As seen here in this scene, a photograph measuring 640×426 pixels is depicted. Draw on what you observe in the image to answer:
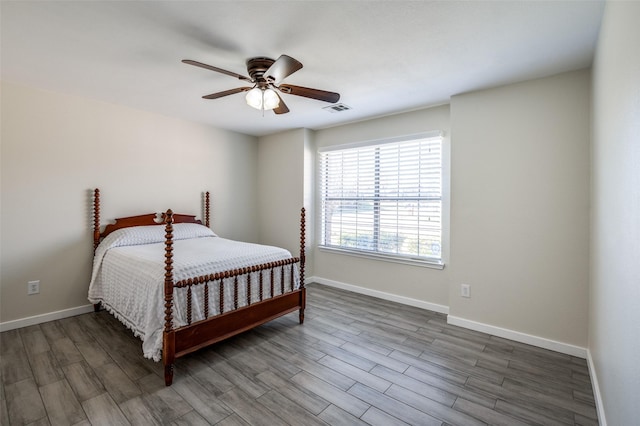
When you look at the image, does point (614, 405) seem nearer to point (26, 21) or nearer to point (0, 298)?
point (26, 21)

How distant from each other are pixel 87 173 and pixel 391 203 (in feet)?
11.5

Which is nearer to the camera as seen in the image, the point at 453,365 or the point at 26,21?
the point at 26,21

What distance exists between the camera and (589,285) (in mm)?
2338

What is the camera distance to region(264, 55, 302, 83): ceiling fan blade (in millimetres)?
1834

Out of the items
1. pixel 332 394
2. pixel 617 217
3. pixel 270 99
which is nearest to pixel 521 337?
pixel 617 217

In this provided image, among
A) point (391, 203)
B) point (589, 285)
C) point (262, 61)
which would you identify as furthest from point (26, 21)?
point (589, 285)

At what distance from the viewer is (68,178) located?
124 inches

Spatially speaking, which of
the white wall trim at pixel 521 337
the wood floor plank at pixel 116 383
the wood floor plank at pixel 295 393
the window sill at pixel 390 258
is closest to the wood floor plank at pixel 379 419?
the wood floor plank at pixel 295 393

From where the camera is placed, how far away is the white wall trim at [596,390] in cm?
166

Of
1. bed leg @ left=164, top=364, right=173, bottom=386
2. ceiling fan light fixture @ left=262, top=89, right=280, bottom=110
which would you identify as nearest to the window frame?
ceiling fan light fixture @ left=262, top=89, right=280, bottom=110

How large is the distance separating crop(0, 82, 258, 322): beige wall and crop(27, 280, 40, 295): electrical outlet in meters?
0.03

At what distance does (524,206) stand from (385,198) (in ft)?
5.04

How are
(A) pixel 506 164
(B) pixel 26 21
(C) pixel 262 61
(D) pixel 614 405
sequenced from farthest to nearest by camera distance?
(A) pixel 506 164 → (C) pixel 262 61 → (B) pixel 26 21 → (D) pixel 614 405

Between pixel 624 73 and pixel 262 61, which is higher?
pixel 262 61
